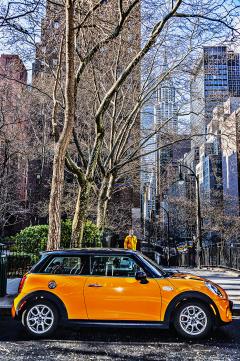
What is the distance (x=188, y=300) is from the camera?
653 centimetres

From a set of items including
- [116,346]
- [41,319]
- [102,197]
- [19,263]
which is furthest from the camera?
[102,197]

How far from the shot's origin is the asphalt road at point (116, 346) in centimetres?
550

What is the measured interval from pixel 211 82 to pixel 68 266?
50.8 feet

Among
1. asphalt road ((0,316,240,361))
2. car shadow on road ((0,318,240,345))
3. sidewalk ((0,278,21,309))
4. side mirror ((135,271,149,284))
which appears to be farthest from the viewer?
sidewalk ((0,278,21,309))

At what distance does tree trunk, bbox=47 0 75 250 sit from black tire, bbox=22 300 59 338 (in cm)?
513

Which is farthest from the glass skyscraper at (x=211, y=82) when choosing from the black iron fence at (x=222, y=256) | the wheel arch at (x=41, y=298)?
the wheel arch at (x=41, y=298)

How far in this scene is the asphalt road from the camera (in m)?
Result: 5.50

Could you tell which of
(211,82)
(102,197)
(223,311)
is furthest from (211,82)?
(223,311)

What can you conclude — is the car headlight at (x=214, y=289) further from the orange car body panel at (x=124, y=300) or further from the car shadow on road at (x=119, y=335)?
the orange car body panel at (x=124, y=300)

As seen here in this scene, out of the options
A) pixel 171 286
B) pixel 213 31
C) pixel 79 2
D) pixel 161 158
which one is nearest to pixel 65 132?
pixel 79 2

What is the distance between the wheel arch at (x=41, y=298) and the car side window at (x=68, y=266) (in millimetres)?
403

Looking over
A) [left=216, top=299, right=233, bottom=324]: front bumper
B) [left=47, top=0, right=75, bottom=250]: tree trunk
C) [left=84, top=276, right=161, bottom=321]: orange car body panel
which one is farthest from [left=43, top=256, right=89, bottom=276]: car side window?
[left=47, top=0, right=75, bottom=250]: tree trunk

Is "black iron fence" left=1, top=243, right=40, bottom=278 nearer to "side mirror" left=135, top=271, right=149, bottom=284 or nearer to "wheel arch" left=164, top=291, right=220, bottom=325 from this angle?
"side mirror" left=135, top=271, right=149, bottom=284

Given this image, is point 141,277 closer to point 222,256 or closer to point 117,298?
point 117,298
